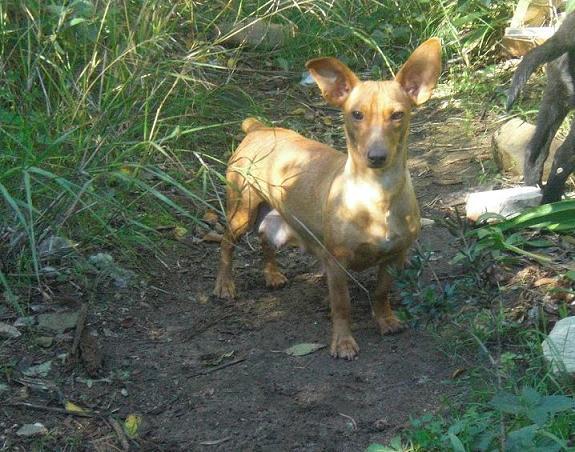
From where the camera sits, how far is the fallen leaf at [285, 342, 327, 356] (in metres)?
4.75

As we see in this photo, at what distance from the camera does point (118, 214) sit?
513 centimetres

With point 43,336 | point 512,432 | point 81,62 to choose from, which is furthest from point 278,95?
point 512,432

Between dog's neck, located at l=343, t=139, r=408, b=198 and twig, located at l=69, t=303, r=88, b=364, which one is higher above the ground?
dog's neck, located at l=343, t=139, r=408, b=198

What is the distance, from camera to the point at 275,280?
5.49m

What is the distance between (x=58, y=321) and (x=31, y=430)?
86 cm

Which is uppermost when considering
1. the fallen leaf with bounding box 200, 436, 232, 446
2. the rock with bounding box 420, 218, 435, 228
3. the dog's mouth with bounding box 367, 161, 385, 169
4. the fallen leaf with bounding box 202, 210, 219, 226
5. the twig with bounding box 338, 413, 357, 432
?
the dog's mouth with bounding box 367, 161, 385, 169

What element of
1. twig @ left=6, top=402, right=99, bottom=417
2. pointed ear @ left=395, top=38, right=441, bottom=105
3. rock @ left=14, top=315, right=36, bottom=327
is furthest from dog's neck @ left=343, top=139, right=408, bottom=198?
rock @ left=14, top=315, right=36, bottom=327

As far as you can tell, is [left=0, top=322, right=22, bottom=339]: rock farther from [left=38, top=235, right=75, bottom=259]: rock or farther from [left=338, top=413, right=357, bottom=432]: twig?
[left=338, top=413, right=357, bottom=432]: twig

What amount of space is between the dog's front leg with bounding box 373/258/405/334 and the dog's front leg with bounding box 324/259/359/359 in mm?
182

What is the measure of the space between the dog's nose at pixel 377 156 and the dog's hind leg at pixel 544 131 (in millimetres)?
1531

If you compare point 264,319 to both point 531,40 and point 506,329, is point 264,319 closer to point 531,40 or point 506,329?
point 506,329

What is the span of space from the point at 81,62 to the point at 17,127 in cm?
84

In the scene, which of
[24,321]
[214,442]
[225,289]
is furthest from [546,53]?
[24,321]

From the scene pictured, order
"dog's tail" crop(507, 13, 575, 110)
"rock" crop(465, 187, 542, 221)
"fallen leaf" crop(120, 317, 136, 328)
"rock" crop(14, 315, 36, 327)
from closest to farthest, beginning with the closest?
"rock" crop(14, 315, 36, 327) < "fallen leaf" crop(120, 317, 136, 328) < "dog's tail" crop(507, 13, 575, 110) < "rock" crop(465, 187, 542, 221)
